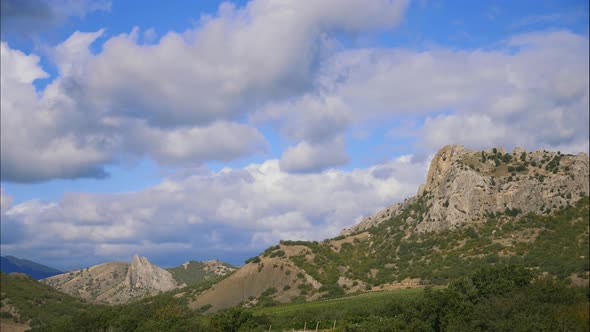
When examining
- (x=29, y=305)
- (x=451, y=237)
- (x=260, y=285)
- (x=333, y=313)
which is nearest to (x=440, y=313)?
(x=333, y=313)

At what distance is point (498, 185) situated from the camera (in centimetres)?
15088

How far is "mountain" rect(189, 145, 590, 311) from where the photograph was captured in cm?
12769

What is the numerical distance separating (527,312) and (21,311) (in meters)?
110

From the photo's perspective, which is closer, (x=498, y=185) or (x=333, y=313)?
(x=333, y=313)

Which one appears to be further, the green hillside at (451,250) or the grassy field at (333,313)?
the green hillside at (451,250)

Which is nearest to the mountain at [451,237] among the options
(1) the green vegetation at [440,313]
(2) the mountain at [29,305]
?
(1) the green vegetation at [440,313]

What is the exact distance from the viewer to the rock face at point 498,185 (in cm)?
13725

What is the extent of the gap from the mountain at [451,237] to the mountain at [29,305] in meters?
37.2

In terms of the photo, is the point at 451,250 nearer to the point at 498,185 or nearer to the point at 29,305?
the point at 498,185

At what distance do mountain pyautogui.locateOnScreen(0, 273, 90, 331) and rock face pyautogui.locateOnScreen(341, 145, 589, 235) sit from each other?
107587 mm

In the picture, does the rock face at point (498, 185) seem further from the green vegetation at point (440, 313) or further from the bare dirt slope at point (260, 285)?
the green vegetation at point (440, 313)

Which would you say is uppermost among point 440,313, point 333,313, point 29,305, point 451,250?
point 451,250

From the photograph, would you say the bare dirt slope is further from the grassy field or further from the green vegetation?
the grassy field

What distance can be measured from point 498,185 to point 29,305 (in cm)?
13367
